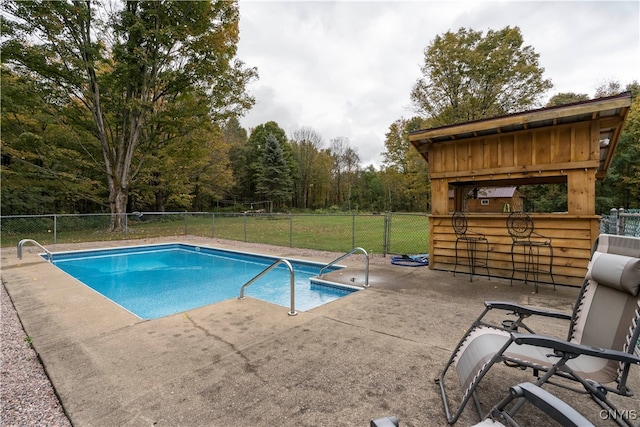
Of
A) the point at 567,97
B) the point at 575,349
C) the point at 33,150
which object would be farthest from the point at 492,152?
the point at 567,97

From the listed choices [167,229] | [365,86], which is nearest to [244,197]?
[167,229]

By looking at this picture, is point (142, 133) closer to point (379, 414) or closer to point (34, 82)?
point (34, 82)

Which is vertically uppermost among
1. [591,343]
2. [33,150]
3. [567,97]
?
[567,97]

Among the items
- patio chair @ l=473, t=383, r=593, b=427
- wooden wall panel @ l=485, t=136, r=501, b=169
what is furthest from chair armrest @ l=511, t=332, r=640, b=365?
wooden wall panel @ l=485, t=136, r=501, b=169

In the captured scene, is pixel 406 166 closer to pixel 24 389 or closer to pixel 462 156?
pixel 462 156

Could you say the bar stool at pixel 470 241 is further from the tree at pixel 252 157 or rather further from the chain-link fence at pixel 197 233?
the tree at pixel 252 157

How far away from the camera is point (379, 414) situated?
1.92m

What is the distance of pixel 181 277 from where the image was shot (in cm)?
812

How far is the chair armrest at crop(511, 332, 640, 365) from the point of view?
143 centimetres

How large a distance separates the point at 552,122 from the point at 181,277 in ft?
29.7

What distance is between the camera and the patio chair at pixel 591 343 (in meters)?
1.53

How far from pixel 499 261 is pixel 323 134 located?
3725 cm

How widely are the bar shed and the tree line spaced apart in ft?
36.9

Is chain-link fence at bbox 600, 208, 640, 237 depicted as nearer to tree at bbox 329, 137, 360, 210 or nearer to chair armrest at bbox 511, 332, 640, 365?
chair armrest at bbox 511, 332, 640, 365
